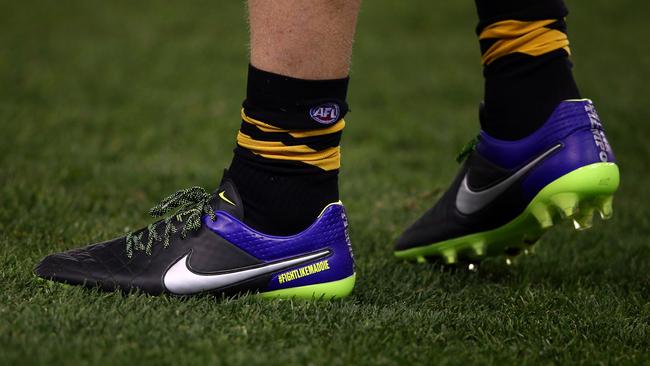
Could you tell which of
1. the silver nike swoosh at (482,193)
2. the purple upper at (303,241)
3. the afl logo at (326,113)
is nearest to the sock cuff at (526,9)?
the silver nike swoosh at (482,193)

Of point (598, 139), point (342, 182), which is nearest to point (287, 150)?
point (598, 139)

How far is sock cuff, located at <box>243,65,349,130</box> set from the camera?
1952 millimetres

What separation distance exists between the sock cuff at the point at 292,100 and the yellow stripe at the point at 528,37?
0.62 meters

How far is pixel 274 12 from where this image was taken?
192cm

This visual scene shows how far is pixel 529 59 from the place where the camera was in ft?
7.55

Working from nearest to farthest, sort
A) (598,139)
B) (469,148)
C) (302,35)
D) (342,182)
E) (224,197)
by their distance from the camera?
(302,35) < (224,197) < (598,139) < (469,148) < (342,182)

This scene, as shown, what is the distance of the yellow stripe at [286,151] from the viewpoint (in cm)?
200

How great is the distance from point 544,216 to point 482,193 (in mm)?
260

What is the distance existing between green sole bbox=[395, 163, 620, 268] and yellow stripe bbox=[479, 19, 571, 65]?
0.39m

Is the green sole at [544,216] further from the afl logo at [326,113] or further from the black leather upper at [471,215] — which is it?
the afl logo at [326,113]

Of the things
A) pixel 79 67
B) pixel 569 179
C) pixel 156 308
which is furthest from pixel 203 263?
pixel 79 67

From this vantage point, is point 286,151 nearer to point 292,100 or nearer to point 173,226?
point 292,100

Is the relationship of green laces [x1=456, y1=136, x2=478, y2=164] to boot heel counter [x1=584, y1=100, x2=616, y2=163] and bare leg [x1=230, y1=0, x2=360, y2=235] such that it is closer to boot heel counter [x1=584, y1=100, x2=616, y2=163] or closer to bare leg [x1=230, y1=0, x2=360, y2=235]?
boot heel counter [x1=584, y1=100, x2=616, y2=163]

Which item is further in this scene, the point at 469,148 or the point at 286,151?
the point at 469,148
